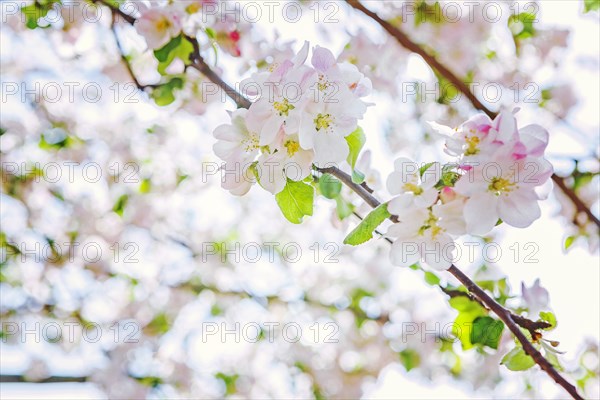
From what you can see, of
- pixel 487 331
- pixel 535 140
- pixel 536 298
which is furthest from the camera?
pixel 536 298

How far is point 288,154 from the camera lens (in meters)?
0.84

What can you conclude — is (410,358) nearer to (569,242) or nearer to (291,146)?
(569,242)

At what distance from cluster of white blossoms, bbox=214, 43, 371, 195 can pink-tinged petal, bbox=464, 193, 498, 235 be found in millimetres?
187

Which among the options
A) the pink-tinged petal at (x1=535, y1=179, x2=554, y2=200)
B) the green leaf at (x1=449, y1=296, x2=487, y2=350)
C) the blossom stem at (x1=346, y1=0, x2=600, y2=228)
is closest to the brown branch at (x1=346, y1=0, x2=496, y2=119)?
the blossom stem at (x1=346, y1=0, x2=600, y2=228)

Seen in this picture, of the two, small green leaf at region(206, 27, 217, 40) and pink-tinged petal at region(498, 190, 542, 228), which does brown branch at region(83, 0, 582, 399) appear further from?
small green leaf at region(206, 27, 217, 40)

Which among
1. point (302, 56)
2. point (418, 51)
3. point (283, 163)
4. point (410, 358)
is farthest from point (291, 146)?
point (410, 358)

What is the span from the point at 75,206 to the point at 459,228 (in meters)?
2.39

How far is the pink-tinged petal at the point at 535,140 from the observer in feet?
2.53

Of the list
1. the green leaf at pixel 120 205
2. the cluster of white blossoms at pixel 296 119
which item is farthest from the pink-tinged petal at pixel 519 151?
the green leaf at pixel 120 205

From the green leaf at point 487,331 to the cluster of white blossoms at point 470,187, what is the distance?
258 millimetres

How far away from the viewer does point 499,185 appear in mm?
788

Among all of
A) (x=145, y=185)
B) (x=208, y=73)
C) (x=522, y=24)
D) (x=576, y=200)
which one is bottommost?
(x=576, y=200)

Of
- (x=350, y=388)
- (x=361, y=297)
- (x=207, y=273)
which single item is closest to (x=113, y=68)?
(x=207, y=273)

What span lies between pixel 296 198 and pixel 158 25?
1.94 feet
